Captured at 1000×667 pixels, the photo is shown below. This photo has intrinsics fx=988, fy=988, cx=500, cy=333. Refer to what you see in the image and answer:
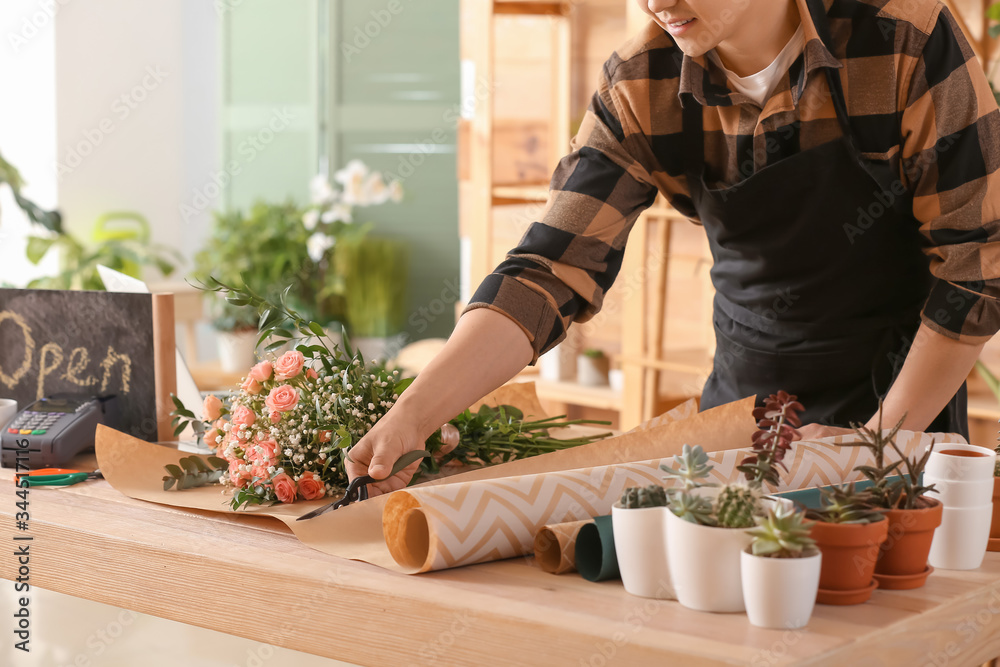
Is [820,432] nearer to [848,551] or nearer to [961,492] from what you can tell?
[961,492]

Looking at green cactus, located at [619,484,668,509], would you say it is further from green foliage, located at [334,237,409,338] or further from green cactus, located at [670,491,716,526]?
green foliage, located at [334,237,409,338]

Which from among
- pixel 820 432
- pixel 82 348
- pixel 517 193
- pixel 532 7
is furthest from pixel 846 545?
pixel 532 7

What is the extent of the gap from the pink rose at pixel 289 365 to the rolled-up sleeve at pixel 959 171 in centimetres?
79

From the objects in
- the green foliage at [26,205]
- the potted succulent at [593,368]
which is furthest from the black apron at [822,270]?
the green foliage at [26,205]

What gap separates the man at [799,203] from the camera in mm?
1224

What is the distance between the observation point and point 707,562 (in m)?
0.75

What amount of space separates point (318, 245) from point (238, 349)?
70 cm

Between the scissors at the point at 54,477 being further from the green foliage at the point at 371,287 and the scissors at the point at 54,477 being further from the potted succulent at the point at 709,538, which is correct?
the green foliage at the point at 371,287

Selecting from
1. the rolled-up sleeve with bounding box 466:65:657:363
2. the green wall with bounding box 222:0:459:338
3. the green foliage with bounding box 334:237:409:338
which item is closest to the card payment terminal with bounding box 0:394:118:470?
the rolled-up sleeve with bounding box 466:65:657:363

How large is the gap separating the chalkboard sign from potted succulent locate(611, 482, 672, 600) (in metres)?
0.88

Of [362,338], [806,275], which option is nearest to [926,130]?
[806,275]

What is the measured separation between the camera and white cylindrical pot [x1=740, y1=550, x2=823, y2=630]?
71cm

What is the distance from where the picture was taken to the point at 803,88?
128 cm

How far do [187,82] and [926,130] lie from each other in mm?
4393
